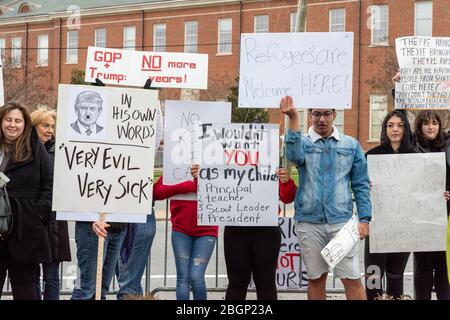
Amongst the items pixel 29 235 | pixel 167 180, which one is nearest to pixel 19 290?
pixel 29 235

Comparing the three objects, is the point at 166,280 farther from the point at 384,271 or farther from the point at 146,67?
the point at 384,271

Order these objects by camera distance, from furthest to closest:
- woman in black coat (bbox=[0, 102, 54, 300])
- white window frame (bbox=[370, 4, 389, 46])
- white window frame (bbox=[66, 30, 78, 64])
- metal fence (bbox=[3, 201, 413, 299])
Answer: white window frame (bbox=[66, 30, 78, 64]), white window frame (bbox=[370, 4, 389, 46]), metal fence (bbox=[3, 201, 413, 299]), woman in black coat (bbox=[0, 102, 54, 300])

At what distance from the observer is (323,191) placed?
17.7 ft

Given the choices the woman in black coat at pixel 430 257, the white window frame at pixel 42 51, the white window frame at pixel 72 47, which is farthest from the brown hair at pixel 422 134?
the white window frame at pixel 42 51

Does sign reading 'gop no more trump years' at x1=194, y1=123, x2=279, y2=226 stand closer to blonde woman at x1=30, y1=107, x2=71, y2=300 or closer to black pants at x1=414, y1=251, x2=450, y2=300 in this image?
blonde woman at x1=30, y1=107, x2=71, y2=300

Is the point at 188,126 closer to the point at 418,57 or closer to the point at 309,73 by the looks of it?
the point at 309,73

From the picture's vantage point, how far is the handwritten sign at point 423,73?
21.6 ft

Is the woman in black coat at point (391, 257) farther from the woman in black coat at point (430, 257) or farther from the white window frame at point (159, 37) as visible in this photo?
the white window frame at point (159, 37)

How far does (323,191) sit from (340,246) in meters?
0.42

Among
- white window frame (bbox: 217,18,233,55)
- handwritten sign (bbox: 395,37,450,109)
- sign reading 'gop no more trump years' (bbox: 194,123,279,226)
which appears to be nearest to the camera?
sign reading 'gop no more trump years' (bbox: 194,123,279,226)

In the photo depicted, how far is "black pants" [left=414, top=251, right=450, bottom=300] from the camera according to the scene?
6.19m

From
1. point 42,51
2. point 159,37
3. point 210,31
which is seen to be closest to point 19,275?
point 210,31

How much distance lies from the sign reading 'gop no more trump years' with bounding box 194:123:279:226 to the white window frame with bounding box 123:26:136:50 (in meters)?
42.6

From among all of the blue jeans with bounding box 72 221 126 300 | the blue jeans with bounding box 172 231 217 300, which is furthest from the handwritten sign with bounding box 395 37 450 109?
the blue jeans with bounding box 72 221 126 300
